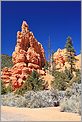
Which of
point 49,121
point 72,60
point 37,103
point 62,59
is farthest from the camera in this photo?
point 62,59

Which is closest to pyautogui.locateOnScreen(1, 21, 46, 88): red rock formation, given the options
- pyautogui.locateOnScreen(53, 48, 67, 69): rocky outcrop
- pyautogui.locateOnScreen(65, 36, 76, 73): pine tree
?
pyautogui.locateOnScreen(65, 36, 76, 73): pine tree

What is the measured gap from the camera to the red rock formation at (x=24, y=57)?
2339 centimetres

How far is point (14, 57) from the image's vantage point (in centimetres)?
2481

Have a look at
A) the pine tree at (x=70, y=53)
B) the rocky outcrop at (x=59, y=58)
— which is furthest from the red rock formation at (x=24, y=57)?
the rocky outcrop at (x=59, y=58)

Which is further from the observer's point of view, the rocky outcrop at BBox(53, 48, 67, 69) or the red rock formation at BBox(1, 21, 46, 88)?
the rocky outcrop at BBox(53, 48, 67, 69)

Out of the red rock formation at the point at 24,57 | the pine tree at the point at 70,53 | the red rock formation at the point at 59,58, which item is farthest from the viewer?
the red rock formation at the point at 59,58

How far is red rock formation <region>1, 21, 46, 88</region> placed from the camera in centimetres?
2339

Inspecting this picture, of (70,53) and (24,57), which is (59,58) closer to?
(24,57)

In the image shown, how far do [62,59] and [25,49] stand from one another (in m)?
5.50

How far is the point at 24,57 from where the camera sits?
24484 mm

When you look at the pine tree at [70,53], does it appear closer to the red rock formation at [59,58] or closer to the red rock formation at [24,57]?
the red rock formation at [24,57]

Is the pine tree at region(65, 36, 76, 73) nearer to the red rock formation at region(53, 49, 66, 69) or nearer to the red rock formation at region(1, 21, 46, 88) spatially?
the red rock formation at region(1, 21, 46, 88)

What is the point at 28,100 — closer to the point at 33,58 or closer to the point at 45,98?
the point at 45,98

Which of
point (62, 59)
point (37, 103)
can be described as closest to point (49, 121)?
point (37, 103)
